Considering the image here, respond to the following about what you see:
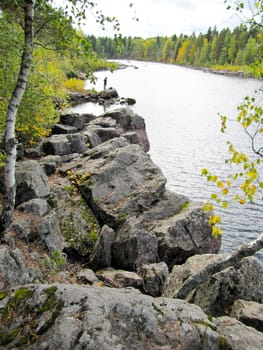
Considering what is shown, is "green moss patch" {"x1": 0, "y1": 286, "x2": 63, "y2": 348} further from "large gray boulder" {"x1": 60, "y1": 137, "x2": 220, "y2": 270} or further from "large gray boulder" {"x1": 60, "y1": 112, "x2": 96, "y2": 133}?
"large gray boulder" {"x1": 60, "y1": 112, "x2": 96, "y2": 133}

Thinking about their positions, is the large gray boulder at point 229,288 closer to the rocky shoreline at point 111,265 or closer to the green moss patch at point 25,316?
the rocky shoreline at point 111,265

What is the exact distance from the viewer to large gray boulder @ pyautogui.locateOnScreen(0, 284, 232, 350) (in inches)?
202

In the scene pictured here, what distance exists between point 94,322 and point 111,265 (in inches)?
364

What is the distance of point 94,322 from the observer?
211 inches

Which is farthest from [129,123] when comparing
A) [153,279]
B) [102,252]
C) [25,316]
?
[25,316]

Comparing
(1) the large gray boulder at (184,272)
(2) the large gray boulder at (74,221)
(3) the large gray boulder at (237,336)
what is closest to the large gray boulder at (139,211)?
(2) the large gray boulder at (74,221)

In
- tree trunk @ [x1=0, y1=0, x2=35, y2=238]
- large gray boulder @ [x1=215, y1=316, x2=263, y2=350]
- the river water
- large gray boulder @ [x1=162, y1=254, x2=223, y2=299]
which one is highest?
tree trunk @ [x1=0, y1=0, x2=35, y2=238]

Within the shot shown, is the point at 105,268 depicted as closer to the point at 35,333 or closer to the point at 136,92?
the point at 35,333

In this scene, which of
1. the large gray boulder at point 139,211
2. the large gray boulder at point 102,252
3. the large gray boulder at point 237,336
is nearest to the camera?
the large gray boulder at point 237,336

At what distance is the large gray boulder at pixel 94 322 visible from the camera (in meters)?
5.14

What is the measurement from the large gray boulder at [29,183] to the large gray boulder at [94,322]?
828 cm

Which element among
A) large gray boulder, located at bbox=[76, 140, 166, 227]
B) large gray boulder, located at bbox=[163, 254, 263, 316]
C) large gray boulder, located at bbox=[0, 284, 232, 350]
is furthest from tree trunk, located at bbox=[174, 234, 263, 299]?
large gray boulder, located at bbox=[76, 140, 166, 227]

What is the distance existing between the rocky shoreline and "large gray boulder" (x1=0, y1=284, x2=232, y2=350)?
19mm

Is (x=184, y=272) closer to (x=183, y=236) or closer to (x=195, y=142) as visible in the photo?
(x=183, y=236)
